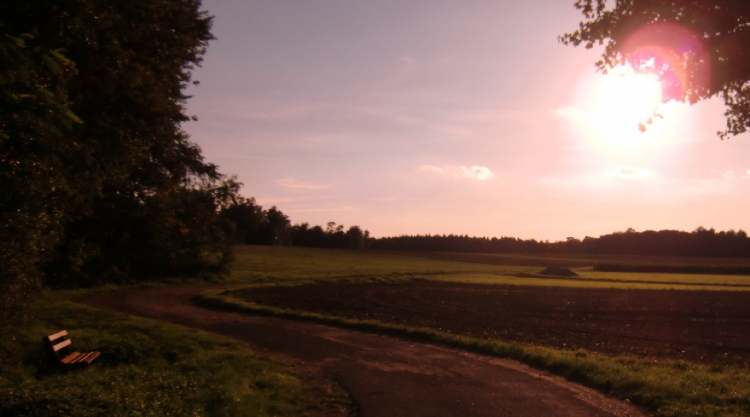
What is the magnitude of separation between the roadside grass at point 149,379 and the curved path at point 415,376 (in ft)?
3.22

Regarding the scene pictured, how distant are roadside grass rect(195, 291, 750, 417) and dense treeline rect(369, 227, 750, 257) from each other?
393 feet

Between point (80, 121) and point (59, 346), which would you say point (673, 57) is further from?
point (59, 346)

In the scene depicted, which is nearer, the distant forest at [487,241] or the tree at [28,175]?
the tree at [28,175]

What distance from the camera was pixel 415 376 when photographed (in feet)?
44.5

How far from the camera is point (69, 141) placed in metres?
14.5

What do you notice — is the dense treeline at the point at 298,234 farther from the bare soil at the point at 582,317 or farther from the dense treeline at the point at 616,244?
the bare soil at the point at 582,317

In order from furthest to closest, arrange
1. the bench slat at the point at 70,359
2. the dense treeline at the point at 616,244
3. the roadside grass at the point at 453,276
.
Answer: the dense treeline at the point at 616,244
the roadside grass at the point at 453,276
the bench slat at the point at 70,359

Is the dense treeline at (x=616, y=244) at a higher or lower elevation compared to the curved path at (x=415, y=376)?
higher

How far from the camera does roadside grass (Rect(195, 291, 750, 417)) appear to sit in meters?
11.0

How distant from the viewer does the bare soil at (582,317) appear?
20312mm

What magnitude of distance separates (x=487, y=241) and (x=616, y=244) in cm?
2915

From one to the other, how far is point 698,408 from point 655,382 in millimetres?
1927

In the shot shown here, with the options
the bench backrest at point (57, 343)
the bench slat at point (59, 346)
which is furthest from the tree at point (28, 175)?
the bench slat at point (59, 346)

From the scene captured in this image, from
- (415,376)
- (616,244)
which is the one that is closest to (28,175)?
(415,376)
